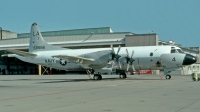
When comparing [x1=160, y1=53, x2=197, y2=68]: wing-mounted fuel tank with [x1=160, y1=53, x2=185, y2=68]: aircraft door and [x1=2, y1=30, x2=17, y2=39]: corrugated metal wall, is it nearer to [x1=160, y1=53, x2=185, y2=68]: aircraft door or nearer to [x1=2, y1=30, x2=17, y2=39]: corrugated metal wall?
[x1=160, y1=53, x2=185, y2=68]: aircraft door

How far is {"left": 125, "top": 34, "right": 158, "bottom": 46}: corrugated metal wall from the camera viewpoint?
66.2 metres

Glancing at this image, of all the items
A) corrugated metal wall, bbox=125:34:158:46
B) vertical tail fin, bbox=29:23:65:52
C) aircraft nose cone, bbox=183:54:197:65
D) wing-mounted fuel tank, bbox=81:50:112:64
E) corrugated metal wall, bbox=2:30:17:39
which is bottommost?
aircraft nose cone, bbox=183:54:197:65

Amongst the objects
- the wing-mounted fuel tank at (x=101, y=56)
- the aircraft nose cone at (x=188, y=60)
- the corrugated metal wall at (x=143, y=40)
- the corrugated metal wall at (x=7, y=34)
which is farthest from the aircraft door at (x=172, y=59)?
the corrugated metal wall at (x=7, y=34)

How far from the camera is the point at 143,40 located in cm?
6669

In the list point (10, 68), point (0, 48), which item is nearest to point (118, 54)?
point (0, 48)

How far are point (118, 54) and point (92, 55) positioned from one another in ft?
11.0

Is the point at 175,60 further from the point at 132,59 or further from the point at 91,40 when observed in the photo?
the point at 91,40

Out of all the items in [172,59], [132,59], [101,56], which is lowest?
[172,59]

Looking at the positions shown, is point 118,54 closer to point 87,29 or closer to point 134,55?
point 134,55

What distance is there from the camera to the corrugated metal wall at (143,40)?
217 feet

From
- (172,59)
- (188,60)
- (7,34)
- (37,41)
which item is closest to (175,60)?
(172,59)

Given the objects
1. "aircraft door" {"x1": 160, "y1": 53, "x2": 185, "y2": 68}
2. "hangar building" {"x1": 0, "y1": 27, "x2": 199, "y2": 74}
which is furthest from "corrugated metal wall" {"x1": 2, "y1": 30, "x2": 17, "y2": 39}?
"aircraft door" {"x1": 160, "y1": 53, "x2": 185, "y2": 68}

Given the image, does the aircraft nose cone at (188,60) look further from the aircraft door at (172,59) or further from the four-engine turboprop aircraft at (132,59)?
the aircraft door at (172,59)

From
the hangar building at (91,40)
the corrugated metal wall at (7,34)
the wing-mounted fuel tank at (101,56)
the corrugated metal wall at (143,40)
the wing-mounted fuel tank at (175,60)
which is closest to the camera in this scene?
the wing-mounted fuel tank at (175,60)
